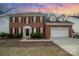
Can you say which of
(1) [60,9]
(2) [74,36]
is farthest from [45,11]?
(2) [74,36]

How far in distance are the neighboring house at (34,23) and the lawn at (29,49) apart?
0.45 ft

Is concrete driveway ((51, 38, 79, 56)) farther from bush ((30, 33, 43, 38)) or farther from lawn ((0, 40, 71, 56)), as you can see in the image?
A: bush ((30, 33, 43, 38))

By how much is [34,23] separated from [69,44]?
563 mm

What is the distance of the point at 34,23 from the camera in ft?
17.3

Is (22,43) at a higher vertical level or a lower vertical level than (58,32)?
lower

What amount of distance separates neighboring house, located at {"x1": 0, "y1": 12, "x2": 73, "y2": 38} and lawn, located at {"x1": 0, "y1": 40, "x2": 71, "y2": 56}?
0.14 meters

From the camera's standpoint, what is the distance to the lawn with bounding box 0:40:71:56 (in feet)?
17.2

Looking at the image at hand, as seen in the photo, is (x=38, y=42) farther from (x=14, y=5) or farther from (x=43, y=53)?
(x=14, y=5)

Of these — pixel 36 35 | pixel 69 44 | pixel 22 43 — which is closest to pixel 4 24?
pixel 22 43

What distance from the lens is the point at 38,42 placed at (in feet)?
17.4

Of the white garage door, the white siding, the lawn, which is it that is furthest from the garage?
the white siding

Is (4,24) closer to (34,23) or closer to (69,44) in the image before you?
(34,23)

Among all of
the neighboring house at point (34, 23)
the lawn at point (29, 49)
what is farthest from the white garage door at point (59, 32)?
the lawn at point (29, 49)

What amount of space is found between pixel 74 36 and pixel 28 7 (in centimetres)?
75
